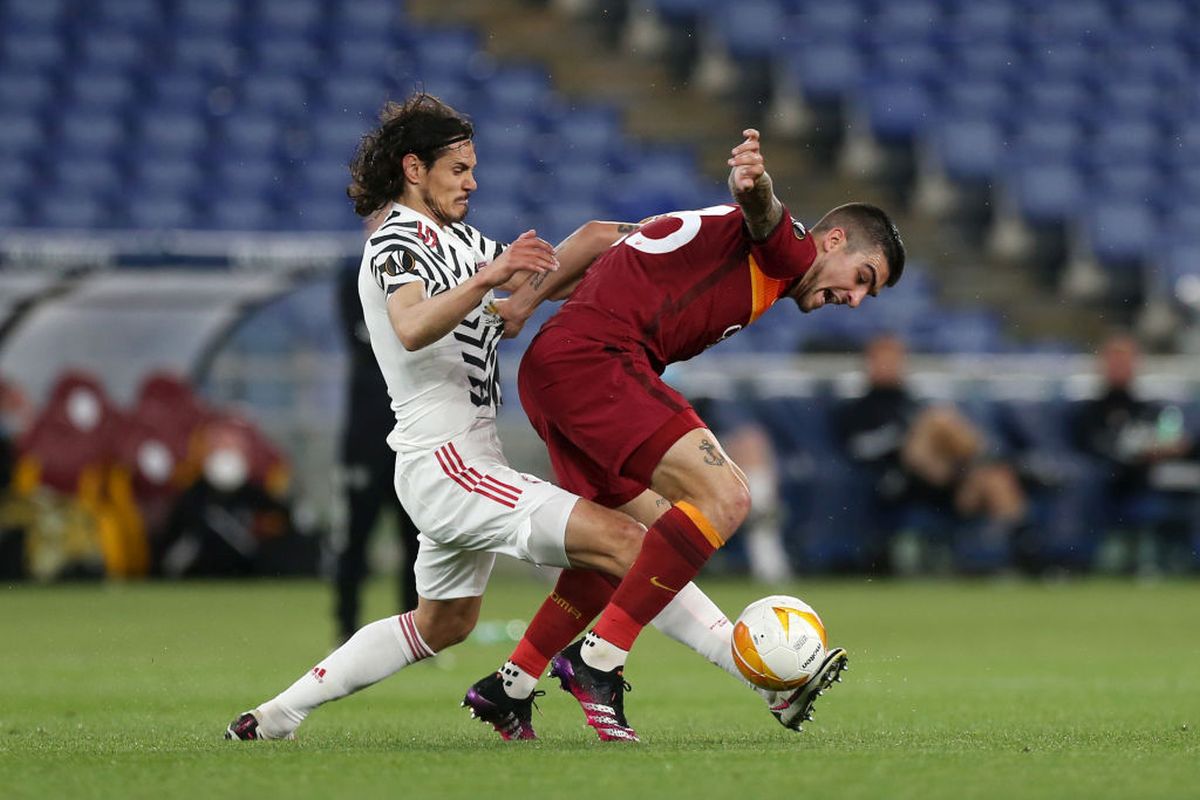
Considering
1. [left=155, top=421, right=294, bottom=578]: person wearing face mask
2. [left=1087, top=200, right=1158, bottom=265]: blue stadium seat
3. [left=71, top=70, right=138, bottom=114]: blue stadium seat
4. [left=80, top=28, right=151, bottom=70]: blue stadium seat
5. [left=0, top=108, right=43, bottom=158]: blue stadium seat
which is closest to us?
[left=155, top=421, right=294, bottom=578]: person wearing face mask

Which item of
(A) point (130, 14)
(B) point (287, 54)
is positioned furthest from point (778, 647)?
(A) point (130, 14)

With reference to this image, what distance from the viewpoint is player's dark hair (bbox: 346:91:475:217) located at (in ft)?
19.5

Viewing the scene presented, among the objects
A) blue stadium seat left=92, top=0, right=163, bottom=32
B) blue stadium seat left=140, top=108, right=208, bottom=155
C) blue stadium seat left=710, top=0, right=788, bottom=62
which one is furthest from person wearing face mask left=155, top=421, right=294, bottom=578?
blue stadium seat left=710, top=0, right=788, bottom=62

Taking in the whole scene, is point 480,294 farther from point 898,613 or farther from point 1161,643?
point 898,613

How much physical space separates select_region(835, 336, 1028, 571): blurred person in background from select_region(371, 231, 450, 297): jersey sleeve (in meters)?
9.81

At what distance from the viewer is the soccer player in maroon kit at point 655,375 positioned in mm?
5484

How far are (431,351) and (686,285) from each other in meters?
0.77

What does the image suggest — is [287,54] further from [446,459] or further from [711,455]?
[711,455]

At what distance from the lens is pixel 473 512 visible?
557 centimetres

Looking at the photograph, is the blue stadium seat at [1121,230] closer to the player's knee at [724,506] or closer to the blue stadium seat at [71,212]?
the blue stadium seat at [71,212]

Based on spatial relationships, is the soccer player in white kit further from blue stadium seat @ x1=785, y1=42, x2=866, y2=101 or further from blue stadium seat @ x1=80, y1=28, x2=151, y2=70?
blue stadium seat @ x1=80, y1=28, x2=151, y2=70

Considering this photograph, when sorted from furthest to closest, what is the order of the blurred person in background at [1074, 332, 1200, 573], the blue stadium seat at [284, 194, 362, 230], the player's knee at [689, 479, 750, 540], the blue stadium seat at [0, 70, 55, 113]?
the blue stadium seat at [0, 70, 55, 113] → the blue stadium seat at [284, 194, 362, 230] → the blurred person in background at [1074, 332, 1200, 573] → the player's knee at [689, 479, 750, 540]

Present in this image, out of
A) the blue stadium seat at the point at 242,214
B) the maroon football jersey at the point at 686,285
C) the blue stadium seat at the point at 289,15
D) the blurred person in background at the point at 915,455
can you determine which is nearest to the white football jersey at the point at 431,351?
the maroon football jersey at the point at 686,285

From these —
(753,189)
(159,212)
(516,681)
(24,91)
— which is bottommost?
(516,681)
